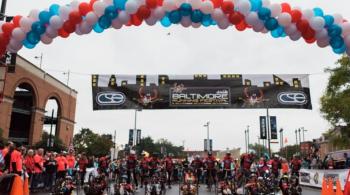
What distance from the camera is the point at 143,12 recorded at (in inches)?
312

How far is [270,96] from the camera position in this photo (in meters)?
19.5

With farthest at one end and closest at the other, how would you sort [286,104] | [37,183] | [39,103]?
[39,103] < [286,104] < [37,183]

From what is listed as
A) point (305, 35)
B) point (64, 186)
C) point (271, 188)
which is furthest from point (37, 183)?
point (305, 35)

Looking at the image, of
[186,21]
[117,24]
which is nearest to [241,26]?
[186,21]

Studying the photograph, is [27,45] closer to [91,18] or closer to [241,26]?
[91,18]

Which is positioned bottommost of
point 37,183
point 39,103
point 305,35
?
point 37,183

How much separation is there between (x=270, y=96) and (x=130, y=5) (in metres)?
13.4

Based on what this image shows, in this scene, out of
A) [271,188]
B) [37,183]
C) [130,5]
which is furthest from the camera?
[37,183]

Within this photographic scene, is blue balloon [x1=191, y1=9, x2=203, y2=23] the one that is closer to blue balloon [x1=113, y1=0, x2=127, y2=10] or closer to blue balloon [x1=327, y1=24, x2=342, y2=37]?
blue balloon [x1=113, y1=0, x2=127, y2=10]

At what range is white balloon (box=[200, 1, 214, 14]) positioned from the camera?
782cm

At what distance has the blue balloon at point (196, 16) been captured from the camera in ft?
26.1

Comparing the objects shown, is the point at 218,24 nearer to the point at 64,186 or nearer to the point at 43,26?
the point at 43,26

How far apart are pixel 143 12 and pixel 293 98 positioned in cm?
1351

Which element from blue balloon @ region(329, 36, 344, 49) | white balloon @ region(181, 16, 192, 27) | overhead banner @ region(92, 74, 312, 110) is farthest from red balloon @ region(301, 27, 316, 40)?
overhead banner @ region(92, 74, 312, 110)
